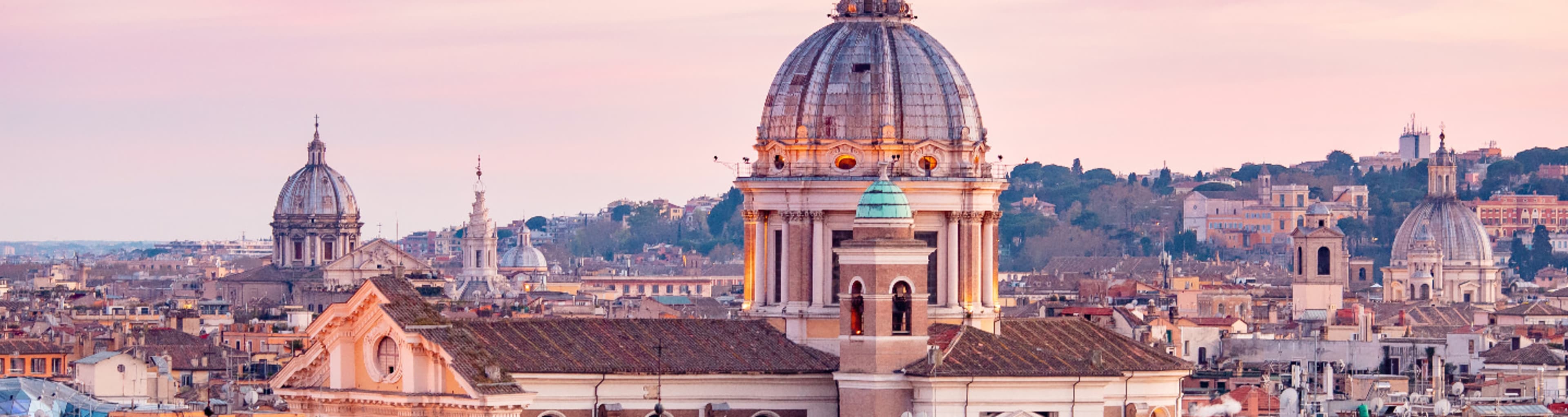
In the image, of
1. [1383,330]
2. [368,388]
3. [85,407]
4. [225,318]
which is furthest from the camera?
[225,318]

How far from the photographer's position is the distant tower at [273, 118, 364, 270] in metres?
189

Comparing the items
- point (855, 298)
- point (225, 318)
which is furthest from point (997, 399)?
point (225, 318)

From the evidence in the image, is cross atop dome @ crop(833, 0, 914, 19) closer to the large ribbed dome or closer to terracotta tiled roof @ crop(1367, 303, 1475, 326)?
the large ribbed dome

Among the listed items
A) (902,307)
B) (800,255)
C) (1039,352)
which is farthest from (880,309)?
(800,255)

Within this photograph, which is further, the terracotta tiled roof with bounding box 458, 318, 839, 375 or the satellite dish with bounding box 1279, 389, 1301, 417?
the satellite dish with bounding box 1279, 389, 1301, 417

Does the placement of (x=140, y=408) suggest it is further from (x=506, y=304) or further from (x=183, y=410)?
(x=506, y=304)

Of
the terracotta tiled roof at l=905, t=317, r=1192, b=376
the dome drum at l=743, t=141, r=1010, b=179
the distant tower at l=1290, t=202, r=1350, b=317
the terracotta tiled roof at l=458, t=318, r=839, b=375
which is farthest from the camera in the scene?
the distant tower at l=1290, t=202, r=1350, b=317

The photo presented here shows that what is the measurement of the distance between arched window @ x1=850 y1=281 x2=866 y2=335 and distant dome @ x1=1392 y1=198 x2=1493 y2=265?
127 m

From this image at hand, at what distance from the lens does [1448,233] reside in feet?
623

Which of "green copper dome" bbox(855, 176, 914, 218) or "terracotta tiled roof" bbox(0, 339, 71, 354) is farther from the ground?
"green copper dome" bbox(855, 176, 914, 218)

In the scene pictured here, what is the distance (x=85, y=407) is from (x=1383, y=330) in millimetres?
59825

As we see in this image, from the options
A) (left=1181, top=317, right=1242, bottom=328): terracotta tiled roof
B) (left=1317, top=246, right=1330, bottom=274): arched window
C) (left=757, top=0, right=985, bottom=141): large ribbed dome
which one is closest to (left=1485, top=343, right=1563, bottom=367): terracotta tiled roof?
(left=1181, top=317, right=1242, bottom=328): terracotta tiled roof

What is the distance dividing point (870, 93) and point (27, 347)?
52182 millimetres

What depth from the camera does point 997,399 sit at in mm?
62156
